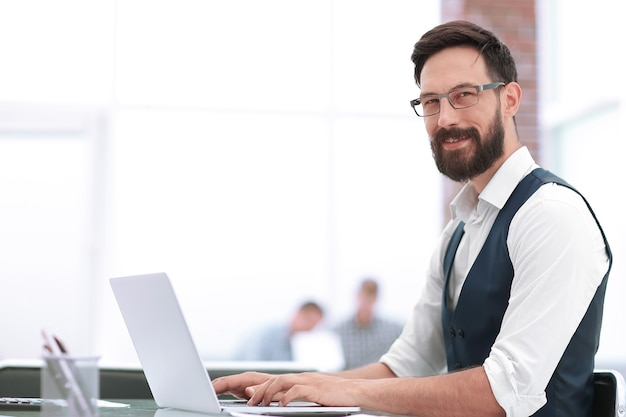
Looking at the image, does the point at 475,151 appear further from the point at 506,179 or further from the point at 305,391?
the point at 305,391

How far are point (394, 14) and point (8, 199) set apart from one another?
284 cm

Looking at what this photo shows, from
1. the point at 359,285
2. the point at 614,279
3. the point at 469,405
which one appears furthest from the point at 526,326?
the point at 359,285

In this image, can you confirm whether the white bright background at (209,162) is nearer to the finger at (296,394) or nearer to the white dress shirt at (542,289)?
the white dress shirt at (542,289)

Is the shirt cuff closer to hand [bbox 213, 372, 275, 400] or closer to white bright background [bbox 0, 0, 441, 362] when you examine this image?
hand [bbox 213, 372, 275, 400]

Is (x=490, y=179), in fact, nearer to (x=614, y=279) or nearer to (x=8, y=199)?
(x=614, y=279)

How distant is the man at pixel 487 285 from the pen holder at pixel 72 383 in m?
0.46

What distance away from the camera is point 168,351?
1467mm

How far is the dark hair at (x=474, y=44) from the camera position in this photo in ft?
6.30

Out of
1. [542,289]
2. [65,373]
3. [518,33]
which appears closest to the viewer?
[65,373]

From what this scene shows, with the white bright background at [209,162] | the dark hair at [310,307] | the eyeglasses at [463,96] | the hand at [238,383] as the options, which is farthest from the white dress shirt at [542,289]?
the white bright background at [209,162]

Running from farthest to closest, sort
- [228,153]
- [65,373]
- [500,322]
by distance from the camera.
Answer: [228,153]
[500,322]
[65,373]

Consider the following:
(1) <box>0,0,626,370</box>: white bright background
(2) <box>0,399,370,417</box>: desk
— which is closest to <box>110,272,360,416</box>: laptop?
(2) <box>0,399,370,417</box>: desk

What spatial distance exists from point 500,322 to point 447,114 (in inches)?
17.5

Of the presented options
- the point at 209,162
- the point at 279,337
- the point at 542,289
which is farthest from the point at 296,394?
the point at 209,162
